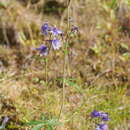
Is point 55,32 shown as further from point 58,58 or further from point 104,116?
point 58,58

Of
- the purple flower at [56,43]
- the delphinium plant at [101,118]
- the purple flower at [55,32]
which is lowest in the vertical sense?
the delphinium plant at [101,118]

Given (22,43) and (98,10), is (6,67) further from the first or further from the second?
(98,10)

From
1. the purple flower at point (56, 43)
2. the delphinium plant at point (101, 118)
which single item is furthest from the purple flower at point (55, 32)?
the delphinium plant at point (101, 118)

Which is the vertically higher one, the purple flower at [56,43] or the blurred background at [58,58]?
the purple flower at [56,43]

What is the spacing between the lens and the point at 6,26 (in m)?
4.04

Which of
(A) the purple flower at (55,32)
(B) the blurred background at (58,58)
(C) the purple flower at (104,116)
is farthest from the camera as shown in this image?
(B) the blurred background at (58,58)

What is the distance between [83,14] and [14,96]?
1531 millimetres

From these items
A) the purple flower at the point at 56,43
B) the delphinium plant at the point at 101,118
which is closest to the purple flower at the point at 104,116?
the delphinium plant at the point at 101,118

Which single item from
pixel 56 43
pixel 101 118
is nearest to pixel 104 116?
pixel 101 118

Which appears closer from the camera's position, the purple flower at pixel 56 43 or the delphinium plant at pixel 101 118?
the purple flower at pixel 56 43

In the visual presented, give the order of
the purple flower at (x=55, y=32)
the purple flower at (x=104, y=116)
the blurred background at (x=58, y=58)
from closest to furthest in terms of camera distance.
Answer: the purple flower at (x=55, y=32)
the purple flower at (x=104, y=116)
the blurred background at (x=58, y=58)

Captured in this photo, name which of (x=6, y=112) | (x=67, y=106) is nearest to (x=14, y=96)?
(x=6, y=112)

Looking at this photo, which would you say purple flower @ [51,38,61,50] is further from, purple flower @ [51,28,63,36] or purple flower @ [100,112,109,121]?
purple flower @ [100,112,109,121]

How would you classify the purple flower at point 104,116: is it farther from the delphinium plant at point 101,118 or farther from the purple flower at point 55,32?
→ the purple flower at point 55,32
